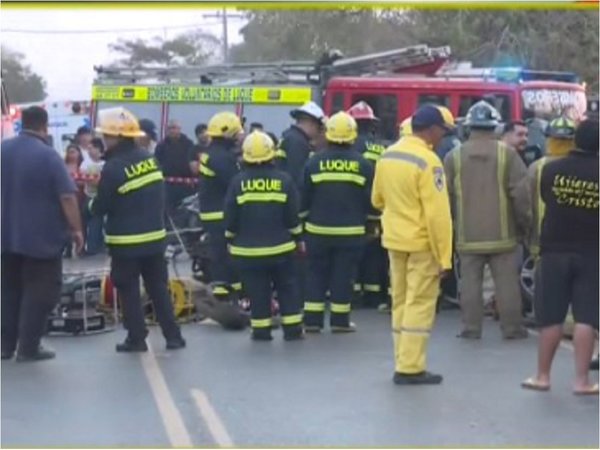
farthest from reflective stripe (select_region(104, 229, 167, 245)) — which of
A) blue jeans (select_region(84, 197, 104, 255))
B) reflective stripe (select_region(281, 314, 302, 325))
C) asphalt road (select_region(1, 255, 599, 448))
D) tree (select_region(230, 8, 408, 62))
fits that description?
tree (select_region(230, 8, 408, 62))

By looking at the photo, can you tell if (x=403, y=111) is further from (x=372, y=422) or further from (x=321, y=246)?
(x=372, y=422)

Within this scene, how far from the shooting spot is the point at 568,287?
34.4 ft

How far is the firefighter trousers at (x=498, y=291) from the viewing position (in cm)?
1330

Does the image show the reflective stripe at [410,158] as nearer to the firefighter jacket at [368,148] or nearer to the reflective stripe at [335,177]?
the reflective stripe at [335,177]

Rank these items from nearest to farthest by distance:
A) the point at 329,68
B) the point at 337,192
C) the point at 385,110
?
the point at 337,192 → the point at 385,110 → the point at 329,68

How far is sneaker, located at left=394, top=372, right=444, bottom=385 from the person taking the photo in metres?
11.1

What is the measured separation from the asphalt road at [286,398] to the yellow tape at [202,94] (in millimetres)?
10375

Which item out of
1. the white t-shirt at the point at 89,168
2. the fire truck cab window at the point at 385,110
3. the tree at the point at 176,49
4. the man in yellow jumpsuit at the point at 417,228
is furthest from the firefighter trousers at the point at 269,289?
the tree at the point at 176,49

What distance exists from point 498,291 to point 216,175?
9.51 ft

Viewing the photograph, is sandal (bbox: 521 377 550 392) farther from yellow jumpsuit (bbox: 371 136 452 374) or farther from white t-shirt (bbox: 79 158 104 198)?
white t-shirt (bbox: 79 158 104 198)

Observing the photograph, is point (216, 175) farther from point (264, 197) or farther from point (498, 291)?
point (498, 291)

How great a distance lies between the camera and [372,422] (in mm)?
9828

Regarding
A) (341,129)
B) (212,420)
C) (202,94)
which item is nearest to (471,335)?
(341,129)

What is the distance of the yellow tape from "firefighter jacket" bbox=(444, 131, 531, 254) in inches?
403
